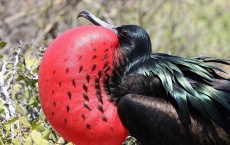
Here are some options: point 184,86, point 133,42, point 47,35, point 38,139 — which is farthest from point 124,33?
point 47,35

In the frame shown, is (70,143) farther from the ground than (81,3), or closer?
closer

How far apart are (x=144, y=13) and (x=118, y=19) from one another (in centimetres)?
29

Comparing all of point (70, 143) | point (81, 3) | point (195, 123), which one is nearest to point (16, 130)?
point (70, 143)

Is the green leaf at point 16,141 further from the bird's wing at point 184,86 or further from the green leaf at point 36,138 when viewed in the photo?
the bird's wing at point 184,86

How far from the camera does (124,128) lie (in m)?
2.69

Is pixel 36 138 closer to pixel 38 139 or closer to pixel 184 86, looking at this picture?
pixel 38 139

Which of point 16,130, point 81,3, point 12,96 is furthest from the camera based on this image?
point 81,3

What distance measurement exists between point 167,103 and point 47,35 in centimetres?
267

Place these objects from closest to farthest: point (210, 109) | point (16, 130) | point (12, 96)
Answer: point (210, 109) < point (16, 130) < point (12, 96)

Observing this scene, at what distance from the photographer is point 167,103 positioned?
2.68 m

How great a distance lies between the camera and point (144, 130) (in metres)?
2.68

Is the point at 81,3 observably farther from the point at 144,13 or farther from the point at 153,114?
the point at 153,114

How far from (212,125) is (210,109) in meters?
0.08

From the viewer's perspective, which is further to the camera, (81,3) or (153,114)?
(81,3)
